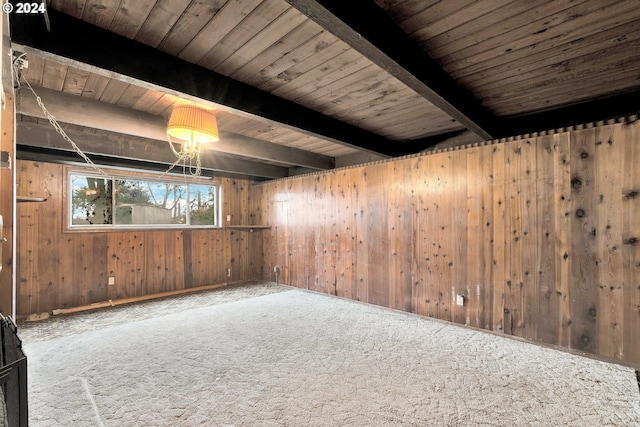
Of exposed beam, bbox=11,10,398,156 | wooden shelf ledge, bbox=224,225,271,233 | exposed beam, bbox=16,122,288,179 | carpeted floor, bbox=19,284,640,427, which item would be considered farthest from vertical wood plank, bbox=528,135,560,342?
wooden shelf ledge, bbox=224,225,271,233

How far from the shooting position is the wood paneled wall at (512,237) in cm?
231

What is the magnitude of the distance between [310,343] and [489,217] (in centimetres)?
221

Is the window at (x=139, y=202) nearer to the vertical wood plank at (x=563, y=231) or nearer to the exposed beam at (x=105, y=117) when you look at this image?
the exposed beam at (x=105, y=117)

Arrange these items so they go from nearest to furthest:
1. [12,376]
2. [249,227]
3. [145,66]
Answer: [12,376], [145,66], [249,227]

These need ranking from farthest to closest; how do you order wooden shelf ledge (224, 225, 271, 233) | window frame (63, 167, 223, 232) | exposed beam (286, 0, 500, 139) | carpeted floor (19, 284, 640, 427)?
wooden shelf ledge (224, 225, 271, 233) → window frame (63, 167, 223, 232) → carpeted floor (19, 284, 640, 427) → exposed beam (286, 0, 500, 139)

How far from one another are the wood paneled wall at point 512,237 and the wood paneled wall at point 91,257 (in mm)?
2597

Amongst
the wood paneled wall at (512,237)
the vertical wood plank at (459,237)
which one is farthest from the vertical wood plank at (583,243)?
the vertical wood plank at (459,237)

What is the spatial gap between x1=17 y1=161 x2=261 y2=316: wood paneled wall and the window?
191 millimetres

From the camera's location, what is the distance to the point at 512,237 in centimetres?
280

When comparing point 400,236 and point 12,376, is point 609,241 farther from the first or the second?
point 12,376

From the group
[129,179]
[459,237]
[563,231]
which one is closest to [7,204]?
[129,179]

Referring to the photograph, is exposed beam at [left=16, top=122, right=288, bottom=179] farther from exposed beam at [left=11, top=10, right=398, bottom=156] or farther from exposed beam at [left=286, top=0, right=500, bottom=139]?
exposed beam at [left=286, top=0, right=500, bottom=139]

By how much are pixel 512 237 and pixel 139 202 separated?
206 inches

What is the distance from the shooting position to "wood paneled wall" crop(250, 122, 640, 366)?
7.57 ft
